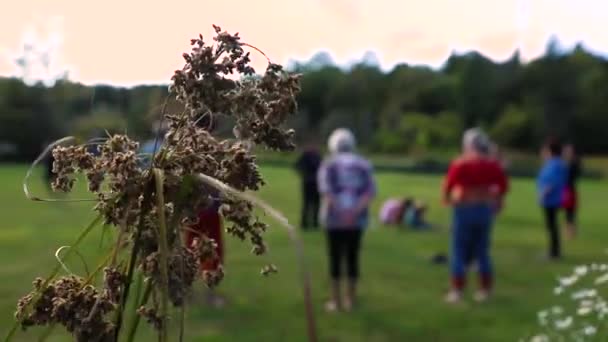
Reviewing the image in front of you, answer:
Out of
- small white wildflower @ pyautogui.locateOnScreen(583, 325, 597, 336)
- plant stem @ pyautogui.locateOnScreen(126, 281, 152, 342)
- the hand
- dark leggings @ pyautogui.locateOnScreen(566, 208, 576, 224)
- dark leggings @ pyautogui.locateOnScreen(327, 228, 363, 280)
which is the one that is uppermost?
plant stem @ pyautogui.locateOnScreen(126, 281, 152, 342)

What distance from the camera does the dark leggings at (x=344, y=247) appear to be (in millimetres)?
9055

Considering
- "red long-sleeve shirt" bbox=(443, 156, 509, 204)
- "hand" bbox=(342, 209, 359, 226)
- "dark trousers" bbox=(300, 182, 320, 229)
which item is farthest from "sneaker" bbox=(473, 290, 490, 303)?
"dark trousers" bbox=(300, 182, 320, 229)

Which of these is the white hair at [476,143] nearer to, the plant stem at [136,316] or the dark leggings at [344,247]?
the dark leggings at [344,247]

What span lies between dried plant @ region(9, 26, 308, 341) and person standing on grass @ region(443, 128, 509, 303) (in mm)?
7880

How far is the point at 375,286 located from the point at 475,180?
8.00 feet

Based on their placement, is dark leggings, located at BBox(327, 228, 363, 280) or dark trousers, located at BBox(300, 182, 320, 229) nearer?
dark leggings, located at BBox(327, 228, 363, 280)

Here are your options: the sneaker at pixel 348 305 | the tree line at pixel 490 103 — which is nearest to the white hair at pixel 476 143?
the sneaker at pixel 348 305

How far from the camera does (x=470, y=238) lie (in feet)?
31.2

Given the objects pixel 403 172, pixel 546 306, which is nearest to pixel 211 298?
pixel 546 306

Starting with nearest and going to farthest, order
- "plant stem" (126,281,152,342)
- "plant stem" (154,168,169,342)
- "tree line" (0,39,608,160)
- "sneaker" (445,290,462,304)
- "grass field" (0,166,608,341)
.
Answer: "plant stem" (154,168,169,342) < "plant stem" (126,281,152,342) < "grass field" (0,166,608,341) < "sneaker" (445,290,462,304) < "tree line" (0,39,608,160)

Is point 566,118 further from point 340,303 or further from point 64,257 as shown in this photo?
point 64,257

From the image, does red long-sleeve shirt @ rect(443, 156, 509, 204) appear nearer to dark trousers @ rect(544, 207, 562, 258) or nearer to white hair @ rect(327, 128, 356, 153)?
white hair @ rect(327, 128, 356, 153)

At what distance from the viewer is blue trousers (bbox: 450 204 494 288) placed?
30.6 feet

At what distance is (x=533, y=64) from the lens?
67.8m
